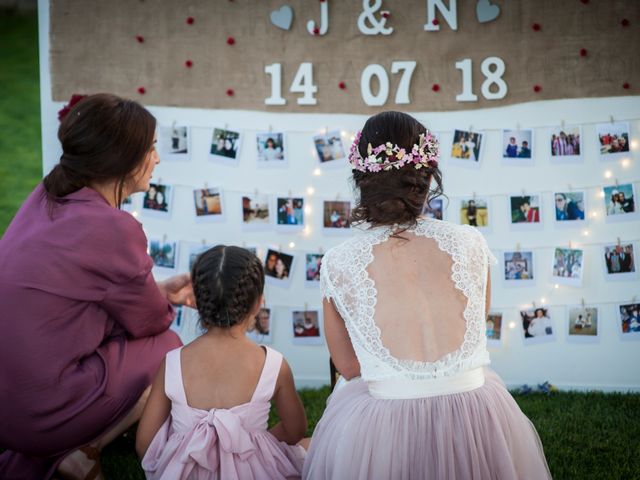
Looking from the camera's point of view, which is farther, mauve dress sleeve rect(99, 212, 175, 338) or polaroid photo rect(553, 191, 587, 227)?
polaroid photo rect(553, 191, 587, 227)

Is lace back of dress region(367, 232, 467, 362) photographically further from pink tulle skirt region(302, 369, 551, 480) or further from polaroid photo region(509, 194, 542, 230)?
polaroid photo region(509, 194, 542, 230)

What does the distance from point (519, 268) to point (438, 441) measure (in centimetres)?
195

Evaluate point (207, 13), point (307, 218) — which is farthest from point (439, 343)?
point (207, 13)

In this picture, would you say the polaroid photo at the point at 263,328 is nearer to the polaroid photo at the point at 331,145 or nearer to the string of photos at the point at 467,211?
the string of photos at the point at 467,211

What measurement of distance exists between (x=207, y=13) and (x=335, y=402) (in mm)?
2390

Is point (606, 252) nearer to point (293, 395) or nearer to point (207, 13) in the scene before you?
point (293, 395)

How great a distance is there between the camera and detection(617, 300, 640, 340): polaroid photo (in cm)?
351

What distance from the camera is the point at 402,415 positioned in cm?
186

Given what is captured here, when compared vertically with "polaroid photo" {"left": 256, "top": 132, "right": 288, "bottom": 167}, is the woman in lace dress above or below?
below

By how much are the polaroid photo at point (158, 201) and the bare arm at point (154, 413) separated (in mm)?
1711

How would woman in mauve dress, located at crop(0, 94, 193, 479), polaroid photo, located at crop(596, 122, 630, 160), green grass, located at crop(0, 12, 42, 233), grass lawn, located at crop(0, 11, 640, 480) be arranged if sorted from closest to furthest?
1. woman in mauve dress, located at crop(0, 94, 193, 479)
2. grass lawn, located at crop(0, 11, 640, 480)
3. polaroid photo, located at crop(596, 122, 630, 160)
4. green grass, located at crop(0, 12, 42, 233)

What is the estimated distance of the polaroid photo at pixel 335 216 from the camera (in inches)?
144

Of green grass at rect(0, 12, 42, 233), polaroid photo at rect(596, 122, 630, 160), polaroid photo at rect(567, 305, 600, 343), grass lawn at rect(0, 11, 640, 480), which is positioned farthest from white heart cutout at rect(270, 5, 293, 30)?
green grass at rect(0, 12, 42, 233)

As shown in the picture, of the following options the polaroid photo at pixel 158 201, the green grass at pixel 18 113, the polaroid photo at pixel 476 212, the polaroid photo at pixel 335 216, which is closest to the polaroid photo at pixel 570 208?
the polaroid photo at pixel 476 212
